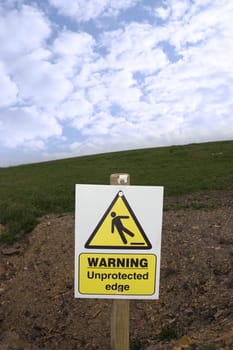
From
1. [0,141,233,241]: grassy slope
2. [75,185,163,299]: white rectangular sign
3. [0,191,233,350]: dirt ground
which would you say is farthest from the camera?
[0,141,233,241]: grassy slope

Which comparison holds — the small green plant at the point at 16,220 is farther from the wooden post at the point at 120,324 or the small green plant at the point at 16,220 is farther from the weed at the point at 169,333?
the wooden post at the point at 120,324

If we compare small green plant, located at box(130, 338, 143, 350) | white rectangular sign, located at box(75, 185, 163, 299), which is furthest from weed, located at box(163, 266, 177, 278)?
white rectangular sign, located at box(75, 185, 163, 299)

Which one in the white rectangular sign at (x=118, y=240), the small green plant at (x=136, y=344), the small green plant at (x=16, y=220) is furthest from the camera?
the small green plant at (x=16, y=220)

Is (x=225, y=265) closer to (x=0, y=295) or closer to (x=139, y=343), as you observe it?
(x=139, y=343)

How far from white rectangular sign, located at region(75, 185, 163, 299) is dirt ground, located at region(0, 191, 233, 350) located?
1.50 meters

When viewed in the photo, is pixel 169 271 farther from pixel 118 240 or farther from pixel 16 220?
pixel 16 220

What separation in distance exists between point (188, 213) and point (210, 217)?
0.71 m

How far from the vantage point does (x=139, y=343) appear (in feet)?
19.2

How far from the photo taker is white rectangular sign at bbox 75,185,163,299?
349 centimetres

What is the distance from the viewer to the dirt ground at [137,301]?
591 centimetres

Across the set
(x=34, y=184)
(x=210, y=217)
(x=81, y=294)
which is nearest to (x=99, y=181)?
(x=34, y=184)

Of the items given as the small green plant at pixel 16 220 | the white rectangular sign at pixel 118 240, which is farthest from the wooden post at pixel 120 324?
the small green plant at pixel 16 220

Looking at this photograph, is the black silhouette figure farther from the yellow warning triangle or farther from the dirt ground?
the dirt ground

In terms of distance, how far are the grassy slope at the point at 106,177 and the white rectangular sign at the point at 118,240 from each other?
7.50 meters
